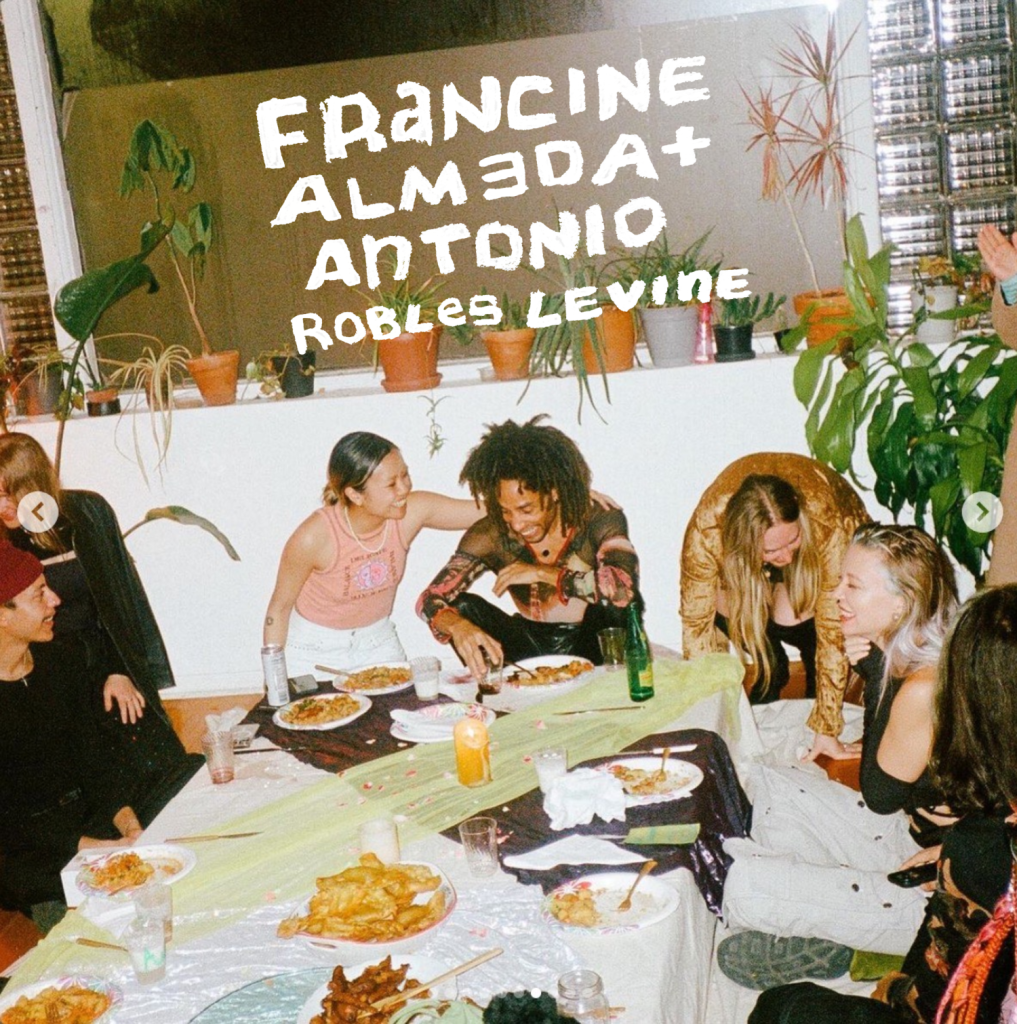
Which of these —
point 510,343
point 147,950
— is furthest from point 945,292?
point 147,950

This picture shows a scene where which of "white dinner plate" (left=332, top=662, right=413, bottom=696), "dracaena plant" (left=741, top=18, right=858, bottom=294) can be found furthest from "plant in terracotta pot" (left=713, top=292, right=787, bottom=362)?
"white dinner plate" (left=332, top=662, right=413, bottom=696)

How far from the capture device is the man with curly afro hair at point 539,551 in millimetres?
3830

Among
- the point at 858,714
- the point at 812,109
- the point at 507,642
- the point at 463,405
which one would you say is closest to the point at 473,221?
the point at 463,405

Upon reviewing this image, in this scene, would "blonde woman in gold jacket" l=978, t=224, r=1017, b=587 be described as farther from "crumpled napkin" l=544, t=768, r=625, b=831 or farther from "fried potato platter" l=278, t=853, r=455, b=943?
"fried potato platter" l=278, t=853, r=455, b=943

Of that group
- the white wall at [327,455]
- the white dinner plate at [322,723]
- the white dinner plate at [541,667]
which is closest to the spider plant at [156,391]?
the white wall at [327,455]

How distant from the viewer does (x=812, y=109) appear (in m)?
3.70

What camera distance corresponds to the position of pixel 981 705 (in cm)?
172

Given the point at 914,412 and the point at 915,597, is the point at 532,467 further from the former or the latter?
the point at 915,597

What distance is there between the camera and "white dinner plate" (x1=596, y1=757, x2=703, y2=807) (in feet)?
7.16

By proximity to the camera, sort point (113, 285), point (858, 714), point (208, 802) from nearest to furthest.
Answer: point (208, 802) < point (858, 714) < point (113, 285)

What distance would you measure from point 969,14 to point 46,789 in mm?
3516

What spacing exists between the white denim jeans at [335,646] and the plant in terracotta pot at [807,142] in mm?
1668

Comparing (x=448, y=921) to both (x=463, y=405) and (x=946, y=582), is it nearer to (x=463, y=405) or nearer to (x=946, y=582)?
(x=946, y=582)

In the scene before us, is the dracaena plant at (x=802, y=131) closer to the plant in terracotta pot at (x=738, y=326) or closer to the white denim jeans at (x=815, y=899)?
the plant in terracotta pot at (x=738, y=326)
